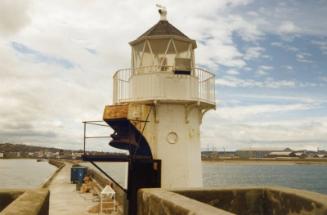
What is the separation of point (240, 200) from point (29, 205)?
13.1ft

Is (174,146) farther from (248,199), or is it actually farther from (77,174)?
(77,174)

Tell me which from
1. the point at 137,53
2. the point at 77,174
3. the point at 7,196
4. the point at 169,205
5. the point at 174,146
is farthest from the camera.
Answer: the point at 77,174

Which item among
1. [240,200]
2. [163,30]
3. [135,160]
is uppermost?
[163,30]

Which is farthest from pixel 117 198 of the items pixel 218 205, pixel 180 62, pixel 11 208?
pixel 11 208

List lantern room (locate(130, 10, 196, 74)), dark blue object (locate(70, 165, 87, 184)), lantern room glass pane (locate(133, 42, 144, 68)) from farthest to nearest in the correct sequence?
1. dark blue object (locate(70, 165, 87, 184))
2. lantern room glass pane (locate(133, 42, 144, 68))
3. lantern room (locate(130, 10, 196, 74))

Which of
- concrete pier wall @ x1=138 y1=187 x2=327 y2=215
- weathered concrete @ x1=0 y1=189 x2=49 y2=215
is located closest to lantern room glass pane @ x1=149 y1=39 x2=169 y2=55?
concrete pier wall @ x1=138 y1=187 x2=327 y2=215

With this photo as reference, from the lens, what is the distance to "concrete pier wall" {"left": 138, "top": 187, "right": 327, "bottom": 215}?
19.5ft

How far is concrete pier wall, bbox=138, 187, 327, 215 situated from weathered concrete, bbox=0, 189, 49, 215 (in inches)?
71.3

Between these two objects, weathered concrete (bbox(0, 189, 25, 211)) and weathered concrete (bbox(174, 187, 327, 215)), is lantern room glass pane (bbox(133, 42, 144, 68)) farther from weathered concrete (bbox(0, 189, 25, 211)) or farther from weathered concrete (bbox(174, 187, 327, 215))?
weathered concrete (bbox(0, 189, 25, 211))

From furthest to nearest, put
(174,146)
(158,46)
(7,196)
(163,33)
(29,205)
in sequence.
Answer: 1. (158,46)
2. (163,33)
3. (174,146)
4. (7,196)
5. (29,205)

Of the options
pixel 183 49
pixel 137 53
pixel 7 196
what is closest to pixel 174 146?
pixel 183 49

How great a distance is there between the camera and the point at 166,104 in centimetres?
1114

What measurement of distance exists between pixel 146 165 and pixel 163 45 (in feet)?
11.4

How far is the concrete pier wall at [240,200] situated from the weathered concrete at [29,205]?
1.81 metres
